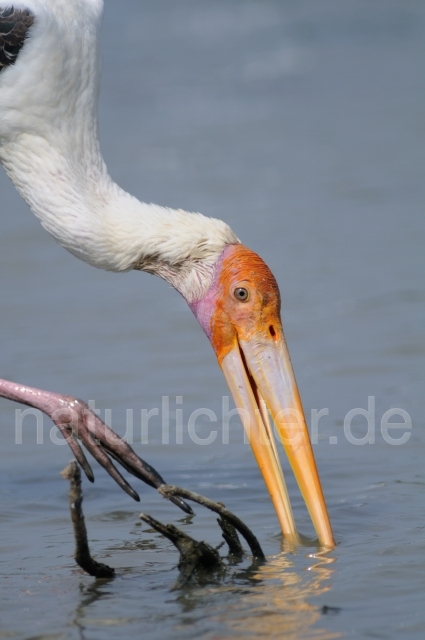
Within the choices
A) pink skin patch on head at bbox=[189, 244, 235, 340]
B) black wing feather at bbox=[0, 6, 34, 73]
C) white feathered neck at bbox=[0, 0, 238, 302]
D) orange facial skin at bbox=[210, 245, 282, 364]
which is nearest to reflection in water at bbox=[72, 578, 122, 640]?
orange facial skin at bbox=[210, 245, 282, 364]

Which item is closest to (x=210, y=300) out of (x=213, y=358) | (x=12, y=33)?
(x=12, y=33)

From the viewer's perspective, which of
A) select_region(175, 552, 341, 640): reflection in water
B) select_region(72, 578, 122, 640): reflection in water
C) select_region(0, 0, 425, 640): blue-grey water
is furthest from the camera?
select_region(0, 0, 425, 640): blue-grey water

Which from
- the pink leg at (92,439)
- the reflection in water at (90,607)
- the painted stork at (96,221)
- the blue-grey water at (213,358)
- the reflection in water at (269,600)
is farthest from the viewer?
the painted stork at (96,221)

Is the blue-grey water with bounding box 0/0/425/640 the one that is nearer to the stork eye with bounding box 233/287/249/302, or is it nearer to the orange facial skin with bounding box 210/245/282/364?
the orange facial skin with bounding box 210/245/282/364

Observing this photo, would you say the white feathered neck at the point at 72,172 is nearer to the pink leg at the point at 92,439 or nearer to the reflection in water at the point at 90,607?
the pink leg at the point at 92,439

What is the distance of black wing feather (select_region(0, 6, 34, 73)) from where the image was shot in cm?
631

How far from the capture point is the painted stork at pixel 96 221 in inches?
243

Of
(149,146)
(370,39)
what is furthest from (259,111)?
(370,39)

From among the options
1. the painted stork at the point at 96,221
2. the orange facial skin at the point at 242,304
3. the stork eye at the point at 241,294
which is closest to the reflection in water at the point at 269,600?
the painted stork at the point at 96,221

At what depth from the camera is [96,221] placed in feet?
21.1

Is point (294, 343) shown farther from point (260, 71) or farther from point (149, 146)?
point (260, 71)

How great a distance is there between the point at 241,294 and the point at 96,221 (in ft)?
2.85

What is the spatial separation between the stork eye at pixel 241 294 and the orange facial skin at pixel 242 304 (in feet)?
0.04

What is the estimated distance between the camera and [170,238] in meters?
6.40
